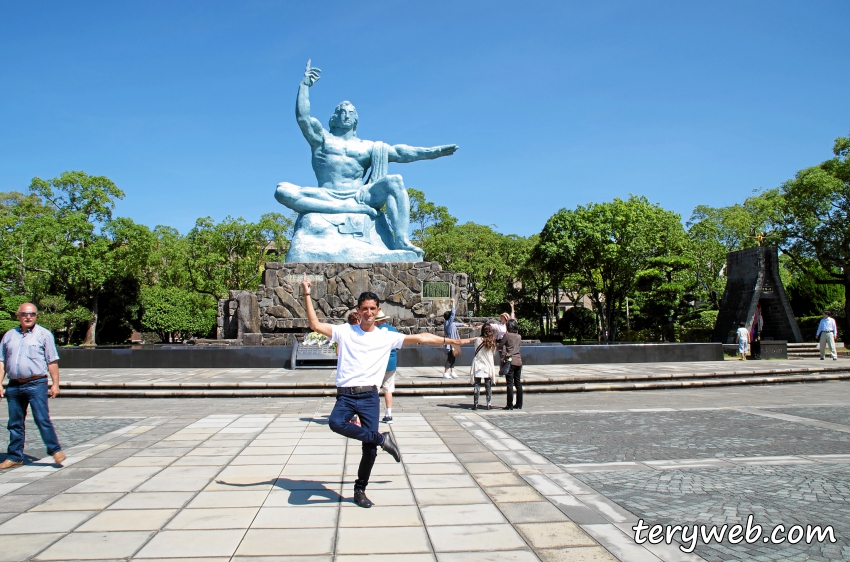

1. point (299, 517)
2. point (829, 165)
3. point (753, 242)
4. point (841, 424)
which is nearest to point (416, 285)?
point (841, 424)

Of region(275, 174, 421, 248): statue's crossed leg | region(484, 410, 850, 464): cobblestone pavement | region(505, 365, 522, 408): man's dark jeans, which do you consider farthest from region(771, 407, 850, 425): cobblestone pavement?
region(275, 174, 421, 248): statue's crossed leg

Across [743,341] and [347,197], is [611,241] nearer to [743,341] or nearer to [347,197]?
[743,341]

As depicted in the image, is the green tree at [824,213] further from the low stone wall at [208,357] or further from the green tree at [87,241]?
the green tree at [87,241]

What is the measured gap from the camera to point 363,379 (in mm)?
4348

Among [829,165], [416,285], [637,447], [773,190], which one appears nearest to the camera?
[637,447]

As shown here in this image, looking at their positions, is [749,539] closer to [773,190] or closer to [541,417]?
[541,417]

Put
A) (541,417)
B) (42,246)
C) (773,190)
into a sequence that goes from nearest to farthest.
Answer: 1. (541,417)
2. (42,246)
3. (773,190)

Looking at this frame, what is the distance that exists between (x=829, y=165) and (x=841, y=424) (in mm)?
21817

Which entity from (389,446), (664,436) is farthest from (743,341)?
(389,446)

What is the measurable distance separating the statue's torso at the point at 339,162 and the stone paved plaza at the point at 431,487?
12190 mm

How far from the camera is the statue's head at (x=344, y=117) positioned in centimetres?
1969

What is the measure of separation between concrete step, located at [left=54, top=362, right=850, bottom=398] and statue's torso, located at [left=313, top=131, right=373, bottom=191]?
9500 millimetres

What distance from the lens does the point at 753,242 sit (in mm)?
36938

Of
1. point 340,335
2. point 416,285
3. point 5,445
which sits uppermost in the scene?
point 416,285
